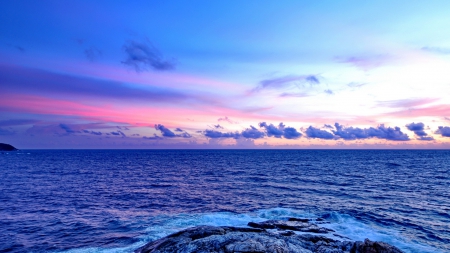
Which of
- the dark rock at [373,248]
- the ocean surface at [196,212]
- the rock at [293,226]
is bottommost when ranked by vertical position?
the ocean surface at [196,212]

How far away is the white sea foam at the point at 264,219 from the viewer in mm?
26203

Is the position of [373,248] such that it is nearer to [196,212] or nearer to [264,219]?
[264,219]

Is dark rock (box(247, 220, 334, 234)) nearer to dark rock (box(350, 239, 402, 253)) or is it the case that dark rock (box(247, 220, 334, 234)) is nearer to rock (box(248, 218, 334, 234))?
rock (box(248, 218, 334, 234))

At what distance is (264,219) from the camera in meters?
35.0

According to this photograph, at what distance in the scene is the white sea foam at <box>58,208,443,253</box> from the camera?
86.0 ft

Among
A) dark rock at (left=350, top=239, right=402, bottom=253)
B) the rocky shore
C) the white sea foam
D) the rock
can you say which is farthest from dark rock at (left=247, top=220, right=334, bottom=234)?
dark rock at (left=350, top=239, right=402, bottom=253)

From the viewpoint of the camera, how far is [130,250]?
81.7ft

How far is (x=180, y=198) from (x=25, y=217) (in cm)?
2285

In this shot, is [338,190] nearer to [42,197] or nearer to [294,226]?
[294,226]

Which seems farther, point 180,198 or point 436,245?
point 180,198

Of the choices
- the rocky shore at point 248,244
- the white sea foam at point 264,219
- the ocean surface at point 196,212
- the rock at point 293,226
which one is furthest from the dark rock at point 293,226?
the rocky shore at point 248,244

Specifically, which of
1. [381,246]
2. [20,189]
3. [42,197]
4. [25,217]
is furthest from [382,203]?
[20,189]

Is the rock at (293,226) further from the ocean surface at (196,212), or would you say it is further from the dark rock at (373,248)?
the dark rock at (373,248)

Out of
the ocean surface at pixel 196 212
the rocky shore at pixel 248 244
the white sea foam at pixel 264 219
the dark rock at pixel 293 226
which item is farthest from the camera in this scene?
the dark rock at pixel 293 226
